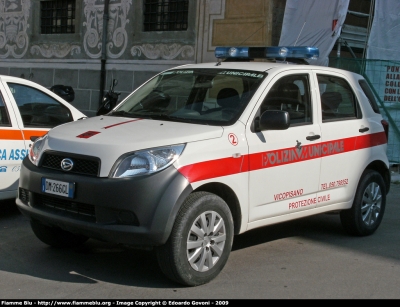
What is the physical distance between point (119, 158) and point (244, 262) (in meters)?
1.62

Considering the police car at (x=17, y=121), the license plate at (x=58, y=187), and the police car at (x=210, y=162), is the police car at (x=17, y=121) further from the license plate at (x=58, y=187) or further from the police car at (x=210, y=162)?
the license plate at (x=58, y=187)

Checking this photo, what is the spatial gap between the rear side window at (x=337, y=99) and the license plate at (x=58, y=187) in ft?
8.45

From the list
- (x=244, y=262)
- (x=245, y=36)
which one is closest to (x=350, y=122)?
(x=244, y=262)

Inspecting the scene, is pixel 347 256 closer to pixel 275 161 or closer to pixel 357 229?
pixel 357 229

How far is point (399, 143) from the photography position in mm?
11234

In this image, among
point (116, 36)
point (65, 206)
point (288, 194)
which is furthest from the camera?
point (116, 36)

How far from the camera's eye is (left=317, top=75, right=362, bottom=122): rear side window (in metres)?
6.29

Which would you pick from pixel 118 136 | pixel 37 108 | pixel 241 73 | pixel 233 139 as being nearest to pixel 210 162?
pixel 233 139

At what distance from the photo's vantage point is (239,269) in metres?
5.42

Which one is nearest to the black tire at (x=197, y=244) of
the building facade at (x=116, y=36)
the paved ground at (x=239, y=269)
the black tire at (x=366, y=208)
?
the paved ground at (x=239, y=269)

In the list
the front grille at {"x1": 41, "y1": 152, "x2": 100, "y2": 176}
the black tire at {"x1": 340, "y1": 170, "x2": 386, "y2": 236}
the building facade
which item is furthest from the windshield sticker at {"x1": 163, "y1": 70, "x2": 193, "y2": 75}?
the building facade

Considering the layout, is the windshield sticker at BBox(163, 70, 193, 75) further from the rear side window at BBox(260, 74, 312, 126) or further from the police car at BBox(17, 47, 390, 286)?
the rear side window at BBox(260, 74, 312, 126)

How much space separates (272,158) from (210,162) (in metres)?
0.76

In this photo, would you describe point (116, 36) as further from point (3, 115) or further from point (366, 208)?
point (366, 208)
